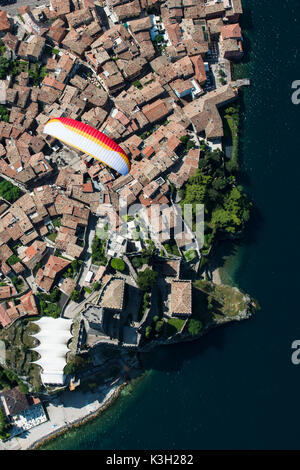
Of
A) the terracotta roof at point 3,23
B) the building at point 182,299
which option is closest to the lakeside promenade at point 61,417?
the building at point 182,299

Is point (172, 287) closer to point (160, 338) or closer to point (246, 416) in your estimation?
point (160, 338)

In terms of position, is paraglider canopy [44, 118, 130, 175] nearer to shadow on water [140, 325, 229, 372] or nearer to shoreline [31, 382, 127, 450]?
shadow on water [140, 325, 229, 372]

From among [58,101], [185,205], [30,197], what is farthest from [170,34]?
[30,197]

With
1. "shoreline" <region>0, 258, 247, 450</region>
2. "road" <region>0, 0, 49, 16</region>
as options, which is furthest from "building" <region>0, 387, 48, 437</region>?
"road" <region>0, 0, 49, 16</region>

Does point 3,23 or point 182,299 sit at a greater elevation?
point 3,23

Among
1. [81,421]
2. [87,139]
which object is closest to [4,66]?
[87,139]

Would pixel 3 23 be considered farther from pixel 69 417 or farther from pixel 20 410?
pixel 69 417
